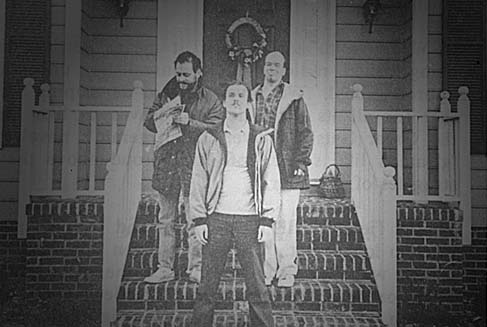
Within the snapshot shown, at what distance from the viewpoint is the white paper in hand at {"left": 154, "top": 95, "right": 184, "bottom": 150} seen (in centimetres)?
313

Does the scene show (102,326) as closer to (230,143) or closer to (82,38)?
(230,143)

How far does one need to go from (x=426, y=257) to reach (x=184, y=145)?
1.35 metres

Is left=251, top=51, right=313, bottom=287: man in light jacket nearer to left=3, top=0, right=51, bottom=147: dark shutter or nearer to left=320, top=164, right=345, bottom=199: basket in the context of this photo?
left=320, top=164, right=345, bottom=199: basket

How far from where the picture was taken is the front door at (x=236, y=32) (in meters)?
3.14

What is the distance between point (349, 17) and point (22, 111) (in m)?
1.73

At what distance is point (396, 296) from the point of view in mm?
3119

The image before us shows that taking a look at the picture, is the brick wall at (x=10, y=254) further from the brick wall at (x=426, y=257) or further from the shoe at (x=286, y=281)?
the brick wall at (x=426, y=257)

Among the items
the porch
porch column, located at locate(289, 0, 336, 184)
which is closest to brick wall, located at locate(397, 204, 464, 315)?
the porch

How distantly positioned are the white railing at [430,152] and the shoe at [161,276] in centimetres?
121

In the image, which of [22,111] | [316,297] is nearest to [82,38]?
[22,111]

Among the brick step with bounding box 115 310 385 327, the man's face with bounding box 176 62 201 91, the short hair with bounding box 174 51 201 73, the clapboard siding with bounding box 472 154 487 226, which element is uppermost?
the short hair with bounding box 174 51 201 73

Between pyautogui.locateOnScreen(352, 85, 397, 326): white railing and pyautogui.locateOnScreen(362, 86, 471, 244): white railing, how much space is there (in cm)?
5

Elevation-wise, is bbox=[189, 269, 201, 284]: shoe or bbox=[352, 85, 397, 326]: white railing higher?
bbox=[352, 85, 397, 326]: white railing

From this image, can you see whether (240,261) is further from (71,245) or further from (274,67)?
(274,67)
